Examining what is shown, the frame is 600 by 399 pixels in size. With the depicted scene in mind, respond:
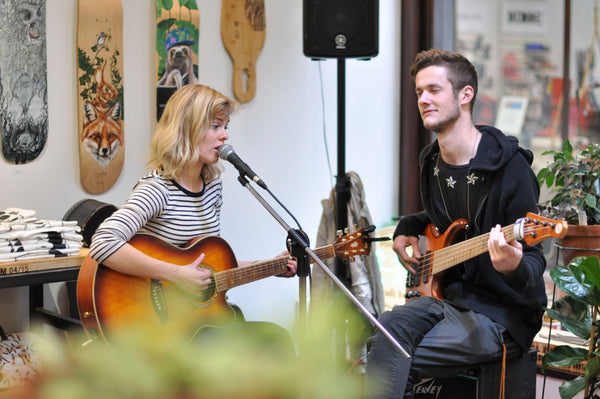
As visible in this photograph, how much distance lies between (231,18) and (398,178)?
189cm

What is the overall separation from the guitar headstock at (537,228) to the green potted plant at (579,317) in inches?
12.4

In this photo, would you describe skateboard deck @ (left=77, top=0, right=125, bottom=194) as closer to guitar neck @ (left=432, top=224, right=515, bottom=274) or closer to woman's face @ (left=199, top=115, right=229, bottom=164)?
woman's face @ (left=199, top=115, right=229, bottom=164)

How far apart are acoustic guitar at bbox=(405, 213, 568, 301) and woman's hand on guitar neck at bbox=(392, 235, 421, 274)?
2cm

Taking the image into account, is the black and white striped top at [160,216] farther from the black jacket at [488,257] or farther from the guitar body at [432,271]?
the black jacket at [488,257]

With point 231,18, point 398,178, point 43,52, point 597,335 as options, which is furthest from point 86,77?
point 398,178

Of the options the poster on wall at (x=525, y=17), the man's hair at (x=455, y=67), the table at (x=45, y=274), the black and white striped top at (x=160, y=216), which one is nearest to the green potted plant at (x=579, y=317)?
the man's hair at (x=455, y=67)

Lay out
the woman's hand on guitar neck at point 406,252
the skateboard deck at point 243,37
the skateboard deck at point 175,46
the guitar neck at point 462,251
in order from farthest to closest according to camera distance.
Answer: the skateboard deck at point 243,37 < the skateboard deck at point 175,46 < the woman's hand on guitar neck at point 406,252 < the guitar neck at point 462,251

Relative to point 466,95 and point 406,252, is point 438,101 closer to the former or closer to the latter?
point 466,95

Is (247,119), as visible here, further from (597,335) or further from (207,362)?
(207,362)

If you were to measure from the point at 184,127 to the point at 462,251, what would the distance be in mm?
1063

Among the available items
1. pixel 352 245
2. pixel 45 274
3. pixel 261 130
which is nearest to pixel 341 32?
pixel 261 130

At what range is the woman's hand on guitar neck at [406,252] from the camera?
8.17 feet

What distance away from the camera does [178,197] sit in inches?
97.0

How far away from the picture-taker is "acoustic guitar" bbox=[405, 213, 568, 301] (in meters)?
1.99
